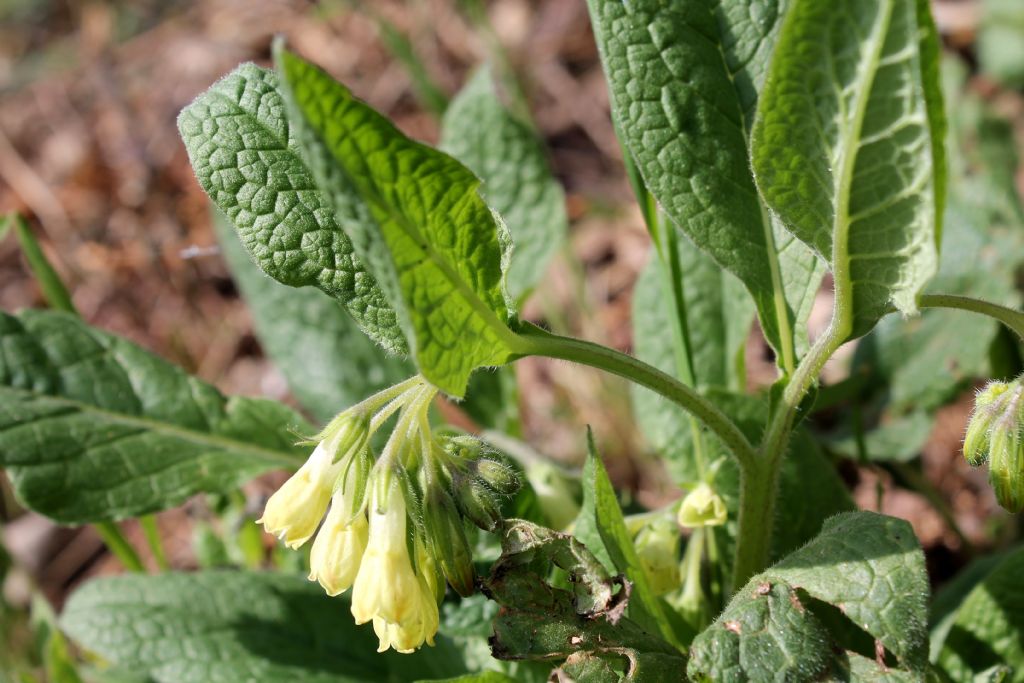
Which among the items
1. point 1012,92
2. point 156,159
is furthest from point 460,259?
point 156,159

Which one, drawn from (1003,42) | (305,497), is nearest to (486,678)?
(305,497)

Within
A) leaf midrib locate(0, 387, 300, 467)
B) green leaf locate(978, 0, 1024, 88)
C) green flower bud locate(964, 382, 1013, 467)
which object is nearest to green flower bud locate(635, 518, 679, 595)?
green flower bud locate(964, 382, 1013, 467)

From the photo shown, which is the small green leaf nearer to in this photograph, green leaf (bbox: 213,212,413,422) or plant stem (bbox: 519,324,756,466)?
plant stem (bbox: 519,324,756,466)

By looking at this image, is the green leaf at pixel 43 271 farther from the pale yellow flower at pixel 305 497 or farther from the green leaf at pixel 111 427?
the pale yellow flower at pixel 305 497

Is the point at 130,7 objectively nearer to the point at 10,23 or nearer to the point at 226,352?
the point at 10,23

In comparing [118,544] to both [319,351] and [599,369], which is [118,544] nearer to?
[319,351]
